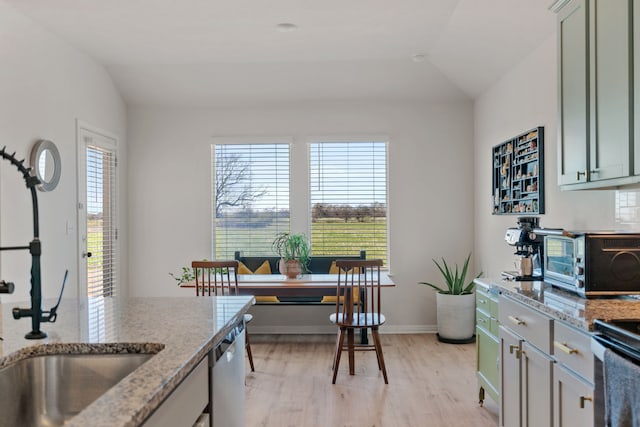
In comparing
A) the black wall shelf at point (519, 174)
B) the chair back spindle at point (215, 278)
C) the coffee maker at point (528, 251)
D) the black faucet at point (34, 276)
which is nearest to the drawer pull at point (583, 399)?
the coffee maker at point (528, 251)

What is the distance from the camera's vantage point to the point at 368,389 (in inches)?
145

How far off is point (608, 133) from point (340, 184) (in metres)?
3.66

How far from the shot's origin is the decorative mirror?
3.86 m

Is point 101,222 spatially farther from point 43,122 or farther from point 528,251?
point 528,251

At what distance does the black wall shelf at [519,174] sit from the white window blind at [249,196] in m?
2.27

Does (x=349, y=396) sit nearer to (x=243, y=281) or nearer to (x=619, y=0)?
(x=243, y=281)

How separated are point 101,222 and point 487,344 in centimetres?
383

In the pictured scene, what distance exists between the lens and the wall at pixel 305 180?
558 centimetres

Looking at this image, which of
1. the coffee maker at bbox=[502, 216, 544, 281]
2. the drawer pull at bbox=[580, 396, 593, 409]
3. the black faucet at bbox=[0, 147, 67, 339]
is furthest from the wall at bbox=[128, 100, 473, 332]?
the black faucet at bbox=[0, 147, 67, 339]

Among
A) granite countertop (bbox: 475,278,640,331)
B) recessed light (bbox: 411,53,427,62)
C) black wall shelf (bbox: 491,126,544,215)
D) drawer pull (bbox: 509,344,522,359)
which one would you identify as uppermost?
recessed light (bbox: 411,53,427,62)

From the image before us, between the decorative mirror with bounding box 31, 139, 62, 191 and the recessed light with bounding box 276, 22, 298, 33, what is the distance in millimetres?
2057

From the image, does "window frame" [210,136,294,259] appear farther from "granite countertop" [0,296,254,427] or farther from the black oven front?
the black oven front

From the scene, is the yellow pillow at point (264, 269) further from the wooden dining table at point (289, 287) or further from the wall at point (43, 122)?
the wall at point (43, 122)

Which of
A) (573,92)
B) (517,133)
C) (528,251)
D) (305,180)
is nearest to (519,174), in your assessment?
(517,133)
